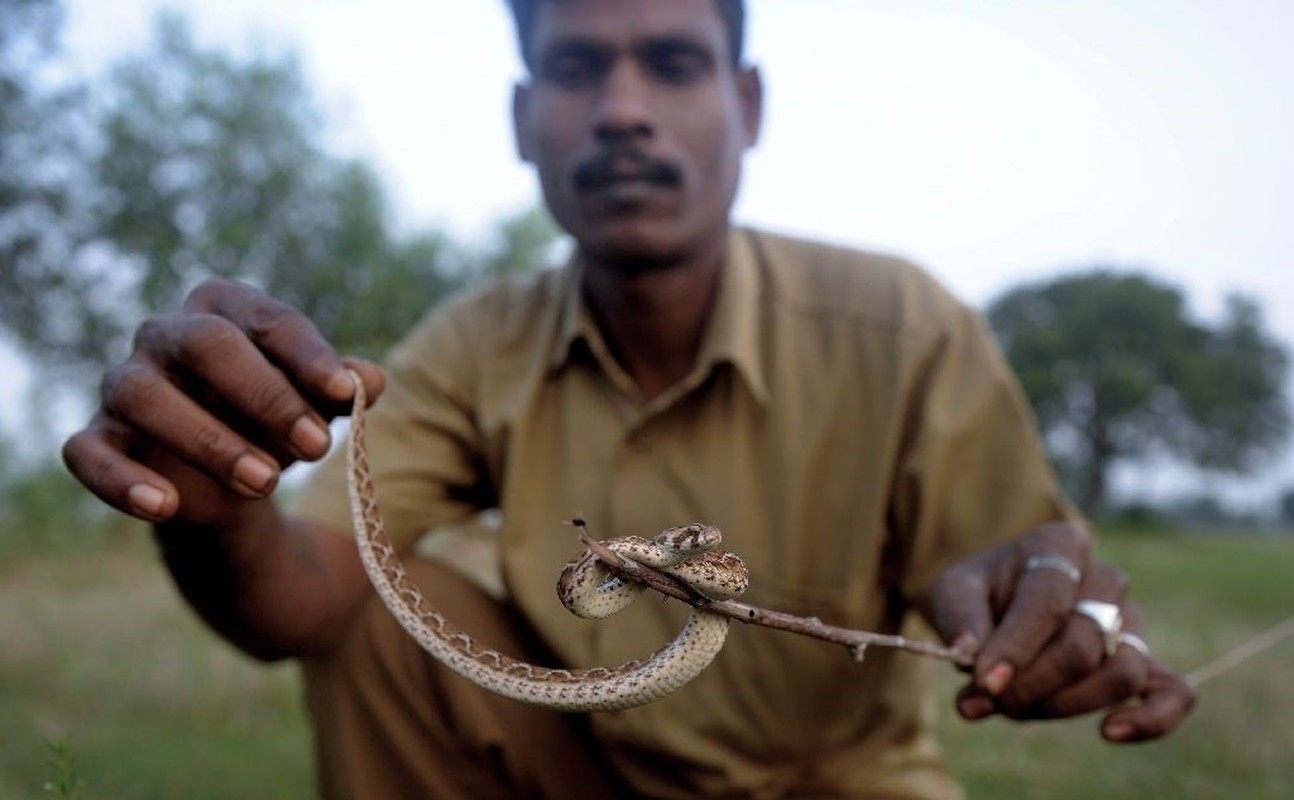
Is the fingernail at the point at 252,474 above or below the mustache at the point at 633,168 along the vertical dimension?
below

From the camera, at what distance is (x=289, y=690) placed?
6.07m

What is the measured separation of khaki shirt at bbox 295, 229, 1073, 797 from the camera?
10.4 ft

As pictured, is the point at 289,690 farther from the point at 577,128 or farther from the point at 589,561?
the point at 589,561

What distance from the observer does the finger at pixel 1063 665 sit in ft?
7.05

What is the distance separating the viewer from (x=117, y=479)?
1.91 meters

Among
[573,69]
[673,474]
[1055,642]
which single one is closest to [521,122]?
[573,69]

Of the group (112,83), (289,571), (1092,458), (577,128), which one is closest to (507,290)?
(577,128)

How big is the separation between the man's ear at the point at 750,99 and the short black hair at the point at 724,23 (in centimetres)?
11

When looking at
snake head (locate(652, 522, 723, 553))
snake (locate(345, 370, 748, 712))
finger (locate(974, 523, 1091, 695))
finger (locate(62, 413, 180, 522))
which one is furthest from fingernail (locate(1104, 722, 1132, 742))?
finger (locate(62, 413, 180, 522))

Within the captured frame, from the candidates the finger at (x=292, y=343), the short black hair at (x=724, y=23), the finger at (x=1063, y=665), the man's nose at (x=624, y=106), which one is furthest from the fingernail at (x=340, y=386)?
the short black hair at (x=724, y=23)

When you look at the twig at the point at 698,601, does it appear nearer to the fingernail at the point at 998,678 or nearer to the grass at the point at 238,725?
the fingernail at the point at 998,678

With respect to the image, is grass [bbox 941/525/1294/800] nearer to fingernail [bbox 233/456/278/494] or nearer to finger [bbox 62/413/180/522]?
fingernail [bbox 233/456/278/494]

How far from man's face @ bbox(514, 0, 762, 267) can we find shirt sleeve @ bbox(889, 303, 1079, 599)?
889mm

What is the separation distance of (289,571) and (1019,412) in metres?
2.15
